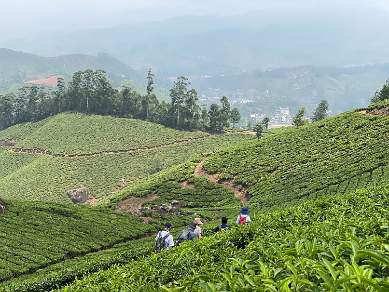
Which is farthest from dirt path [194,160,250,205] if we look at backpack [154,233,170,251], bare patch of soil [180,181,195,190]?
backpack [154,233,170,251]

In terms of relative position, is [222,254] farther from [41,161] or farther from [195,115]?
[195,115]

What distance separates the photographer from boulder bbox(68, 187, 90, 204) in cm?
→ 6881

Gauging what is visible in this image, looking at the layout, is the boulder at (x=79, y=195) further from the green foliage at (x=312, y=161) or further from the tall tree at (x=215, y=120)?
the tall tree at (x=215, y=120)

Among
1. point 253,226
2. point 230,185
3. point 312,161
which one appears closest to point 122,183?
point 230,185

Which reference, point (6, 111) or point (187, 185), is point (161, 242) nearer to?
point (187, 185)

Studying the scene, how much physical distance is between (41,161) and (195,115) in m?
41.4

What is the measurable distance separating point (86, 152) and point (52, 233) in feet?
200

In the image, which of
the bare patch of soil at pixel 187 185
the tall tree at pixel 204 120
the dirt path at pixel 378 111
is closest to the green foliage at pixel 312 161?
the dirt path at pixel 378 111

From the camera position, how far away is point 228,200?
4525 cm

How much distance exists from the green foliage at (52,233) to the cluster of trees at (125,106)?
74.8 meters

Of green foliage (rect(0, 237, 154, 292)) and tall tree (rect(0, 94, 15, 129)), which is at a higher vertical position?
green foliage (rect(0, 237, 154, 292))

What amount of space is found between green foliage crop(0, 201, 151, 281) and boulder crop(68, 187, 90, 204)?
31.8 metres

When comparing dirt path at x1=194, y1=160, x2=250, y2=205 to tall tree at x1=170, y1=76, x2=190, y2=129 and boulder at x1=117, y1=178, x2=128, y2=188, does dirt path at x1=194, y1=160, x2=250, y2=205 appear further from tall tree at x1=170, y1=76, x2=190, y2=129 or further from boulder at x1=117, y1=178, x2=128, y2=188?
tall tree at x1=170, y1=76, x2=190, y2=129

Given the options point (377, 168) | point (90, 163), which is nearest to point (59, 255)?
point (377, 168)
